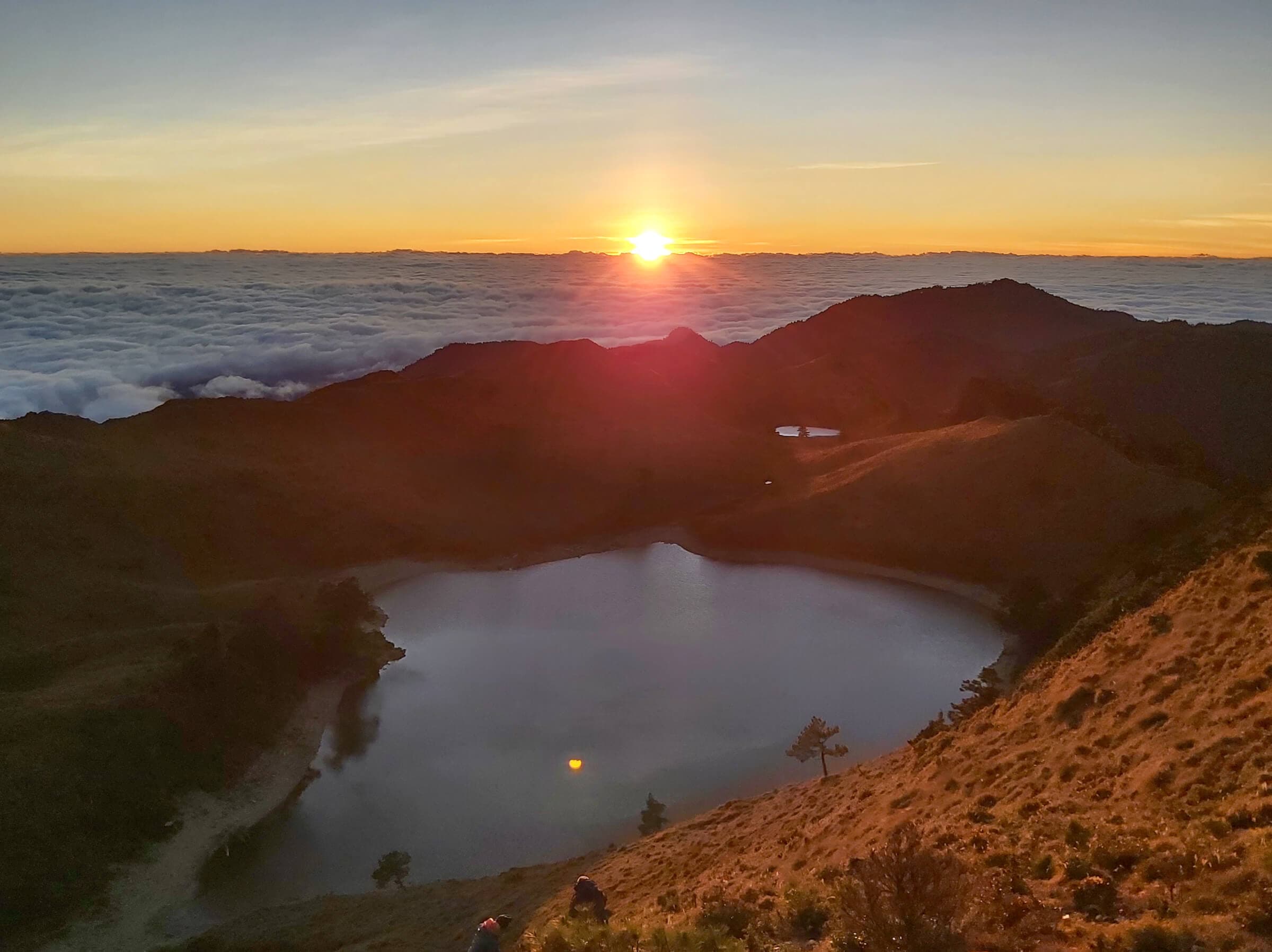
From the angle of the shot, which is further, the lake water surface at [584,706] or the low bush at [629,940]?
the lake water surface at [584,706]

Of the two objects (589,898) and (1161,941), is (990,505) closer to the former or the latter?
(589,898)

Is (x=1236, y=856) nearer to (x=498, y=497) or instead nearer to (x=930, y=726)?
(x=930, y=726)

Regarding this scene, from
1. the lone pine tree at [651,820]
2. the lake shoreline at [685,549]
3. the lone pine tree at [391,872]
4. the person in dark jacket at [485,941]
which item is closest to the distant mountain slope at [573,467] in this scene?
the lake shoreline at [685,549]

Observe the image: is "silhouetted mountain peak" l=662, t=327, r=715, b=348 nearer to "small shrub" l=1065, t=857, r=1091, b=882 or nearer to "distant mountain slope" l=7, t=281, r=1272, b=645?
"distant mountain slope" l=7, t=281, r=1272, b=645

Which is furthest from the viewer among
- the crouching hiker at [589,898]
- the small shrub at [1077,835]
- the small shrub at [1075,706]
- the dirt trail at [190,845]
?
the dirt trail at [190,845]

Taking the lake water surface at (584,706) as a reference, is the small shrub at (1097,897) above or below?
above

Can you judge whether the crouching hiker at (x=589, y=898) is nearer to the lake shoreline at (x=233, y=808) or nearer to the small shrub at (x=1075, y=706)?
the small shrub at (x=1075, y=706)

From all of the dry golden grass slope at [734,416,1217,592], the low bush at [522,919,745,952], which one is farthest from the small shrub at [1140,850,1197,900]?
the dry golden grass slope at [734,416,1217,592]

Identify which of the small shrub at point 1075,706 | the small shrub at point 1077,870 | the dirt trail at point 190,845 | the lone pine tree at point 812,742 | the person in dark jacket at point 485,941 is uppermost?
the small shrub at point 1077,870
